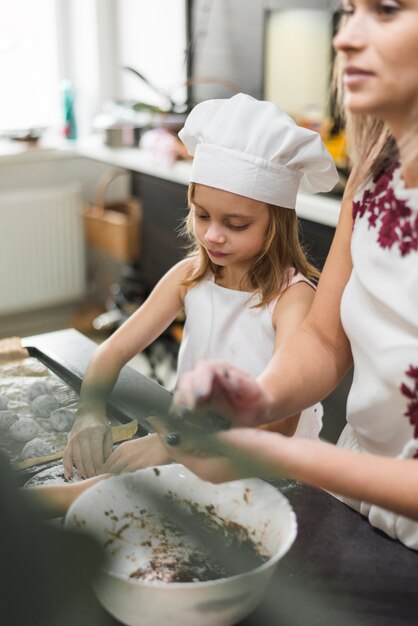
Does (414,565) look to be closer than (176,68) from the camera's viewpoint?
Yes

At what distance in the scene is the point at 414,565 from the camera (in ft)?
3.09

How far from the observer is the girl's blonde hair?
4.42 feet

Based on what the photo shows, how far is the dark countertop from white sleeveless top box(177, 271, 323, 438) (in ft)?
1.16

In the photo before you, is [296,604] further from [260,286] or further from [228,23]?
[228,23]

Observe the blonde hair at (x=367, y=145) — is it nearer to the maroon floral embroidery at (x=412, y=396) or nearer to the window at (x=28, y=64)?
the maroon floral embroidery at (x=412, y=396)

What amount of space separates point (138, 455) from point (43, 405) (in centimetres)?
25

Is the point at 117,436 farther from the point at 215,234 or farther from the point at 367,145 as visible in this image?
the point at 367,145

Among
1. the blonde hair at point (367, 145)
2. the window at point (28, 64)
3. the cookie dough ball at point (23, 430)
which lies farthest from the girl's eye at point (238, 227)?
the window at point (28, 64)

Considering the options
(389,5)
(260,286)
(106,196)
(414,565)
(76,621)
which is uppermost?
(389,5)

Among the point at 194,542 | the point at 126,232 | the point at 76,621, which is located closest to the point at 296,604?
the point at 194,542

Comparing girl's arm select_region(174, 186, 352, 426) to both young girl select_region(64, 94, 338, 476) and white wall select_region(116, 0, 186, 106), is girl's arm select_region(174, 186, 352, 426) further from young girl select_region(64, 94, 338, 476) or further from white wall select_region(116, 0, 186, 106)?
white wall select_region(116, 0, 186, 106)

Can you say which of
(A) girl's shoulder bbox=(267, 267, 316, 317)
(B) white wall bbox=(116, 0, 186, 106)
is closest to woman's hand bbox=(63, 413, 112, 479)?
(A) girl's shoulder bbox=(267, 267, 316, 317)

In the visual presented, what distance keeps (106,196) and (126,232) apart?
25.4 inches

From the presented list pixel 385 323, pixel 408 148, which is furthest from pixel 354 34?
pixel 385 323
